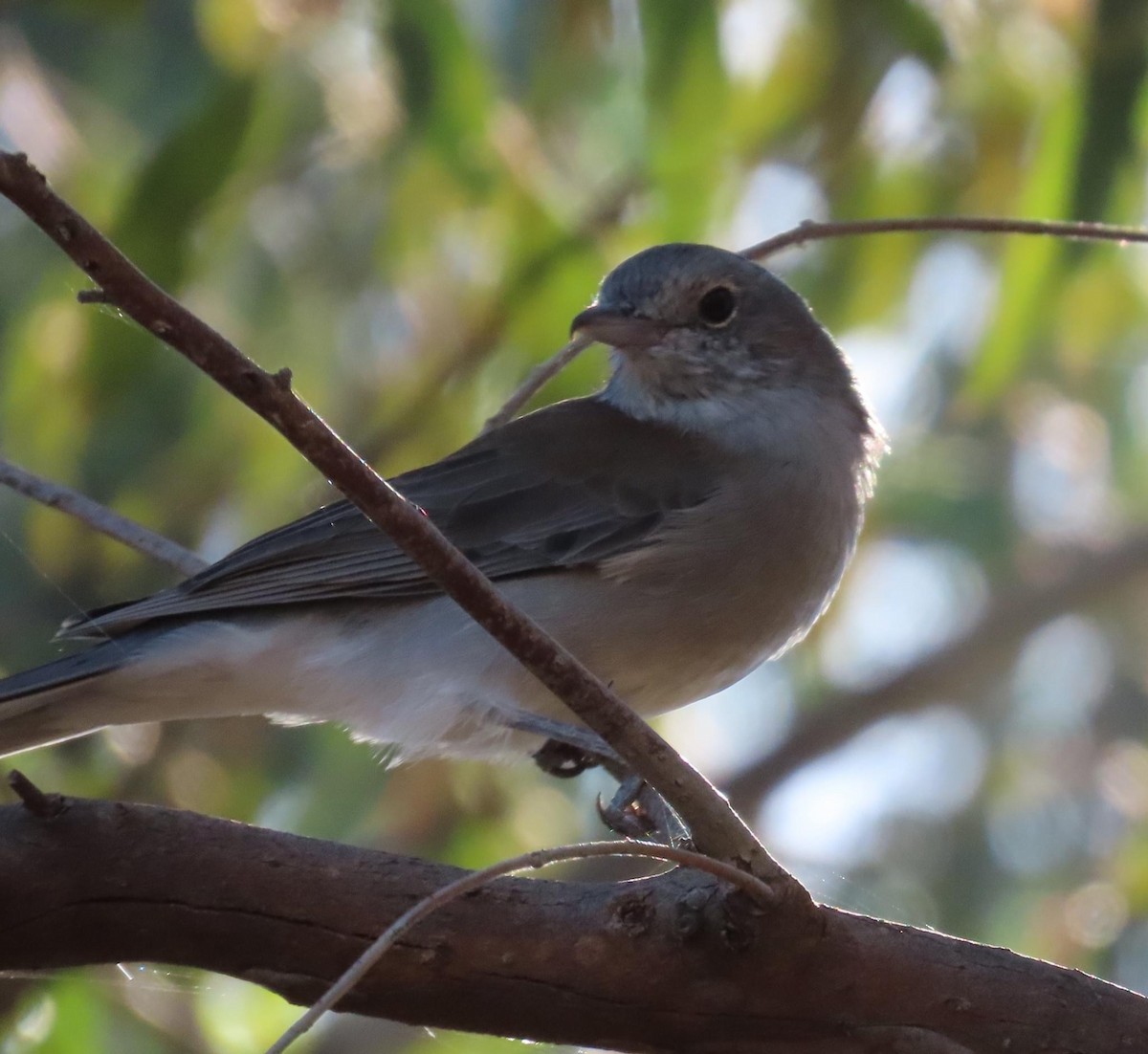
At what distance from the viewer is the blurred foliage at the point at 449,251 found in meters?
3.91

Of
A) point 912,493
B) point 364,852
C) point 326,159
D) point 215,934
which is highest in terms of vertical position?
point 326,159

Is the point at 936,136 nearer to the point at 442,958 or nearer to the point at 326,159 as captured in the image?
the point at 326,159

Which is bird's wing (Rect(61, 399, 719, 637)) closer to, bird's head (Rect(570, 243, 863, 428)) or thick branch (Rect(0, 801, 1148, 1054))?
bird's head (Rect(570, 243, 863, 428))

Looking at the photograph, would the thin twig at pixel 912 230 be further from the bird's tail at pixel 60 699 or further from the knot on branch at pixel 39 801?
the knot on branch at pixel 39 801

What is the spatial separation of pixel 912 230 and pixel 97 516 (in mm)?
1682

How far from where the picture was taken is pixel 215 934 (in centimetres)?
227

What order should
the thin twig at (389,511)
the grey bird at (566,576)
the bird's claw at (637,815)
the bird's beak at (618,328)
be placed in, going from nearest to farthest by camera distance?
the thin twig at (389,511), the bird's claw at (637,815), the grey bird at (566,576), the bird's beak at (618,328)

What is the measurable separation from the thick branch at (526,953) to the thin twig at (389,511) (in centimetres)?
24

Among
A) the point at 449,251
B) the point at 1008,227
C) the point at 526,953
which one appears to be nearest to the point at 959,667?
the point at 449,251

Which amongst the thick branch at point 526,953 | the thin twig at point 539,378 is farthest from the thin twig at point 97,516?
the thick branch at point 526,953

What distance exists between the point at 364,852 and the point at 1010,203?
2.91 m

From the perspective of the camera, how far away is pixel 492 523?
11.8ft

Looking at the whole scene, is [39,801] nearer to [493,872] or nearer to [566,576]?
[493,872]

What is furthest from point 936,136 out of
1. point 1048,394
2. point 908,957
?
point 908,957
